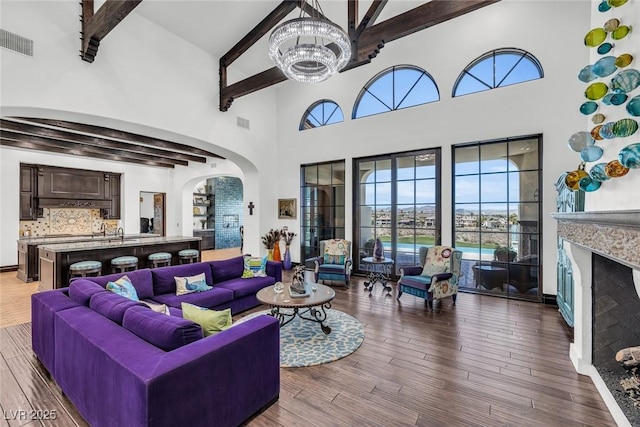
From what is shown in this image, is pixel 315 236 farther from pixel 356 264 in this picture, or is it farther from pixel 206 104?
pixel 206 104

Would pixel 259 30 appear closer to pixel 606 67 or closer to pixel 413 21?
pixel 413 21

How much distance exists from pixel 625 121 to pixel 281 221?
22.3 feet

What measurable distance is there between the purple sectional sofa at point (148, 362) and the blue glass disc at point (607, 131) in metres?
2.66

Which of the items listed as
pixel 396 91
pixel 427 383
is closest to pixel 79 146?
pixel 396 91

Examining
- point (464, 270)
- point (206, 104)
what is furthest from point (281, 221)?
point (464, 270)

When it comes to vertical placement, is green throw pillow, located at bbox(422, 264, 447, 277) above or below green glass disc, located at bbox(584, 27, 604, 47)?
below

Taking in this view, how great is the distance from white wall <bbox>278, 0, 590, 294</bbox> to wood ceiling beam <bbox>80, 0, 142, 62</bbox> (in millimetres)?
4377

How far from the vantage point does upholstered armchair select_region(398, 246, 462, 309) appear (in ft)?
14.2

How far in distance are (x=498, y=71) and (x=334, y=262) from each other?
4.63 meters

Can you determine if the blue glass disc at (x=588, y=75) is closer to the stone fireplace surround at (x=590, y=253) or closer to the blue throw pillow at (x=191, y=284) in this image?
the stone fireplace surround at (x=590, y=253)

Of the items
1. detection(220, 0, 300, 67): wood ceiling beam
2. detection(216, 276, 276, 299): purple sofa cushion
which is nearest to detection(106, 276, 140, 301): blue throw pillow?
detection(216, 276, 276, 299): purple sofa cushion

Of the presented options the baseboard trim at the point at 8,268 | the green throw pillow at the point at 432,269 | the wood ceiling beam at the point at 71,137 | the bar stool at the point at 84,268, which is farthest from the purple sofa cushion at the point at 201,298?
the baseboard trim at the point at 8,268

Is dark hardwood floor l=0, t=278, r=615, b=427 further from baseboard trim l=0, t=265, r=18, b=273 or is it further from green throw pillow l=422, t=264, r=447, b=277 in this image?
baseboard trim l=0, t=265, r=18, b=273

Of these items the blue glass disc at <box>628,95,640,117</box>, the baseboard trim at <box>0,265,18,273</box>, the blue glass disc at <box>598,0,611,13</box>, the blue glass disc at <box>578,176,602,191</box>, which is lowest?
the baseboard trim at <box>0,265,18,273</box>
